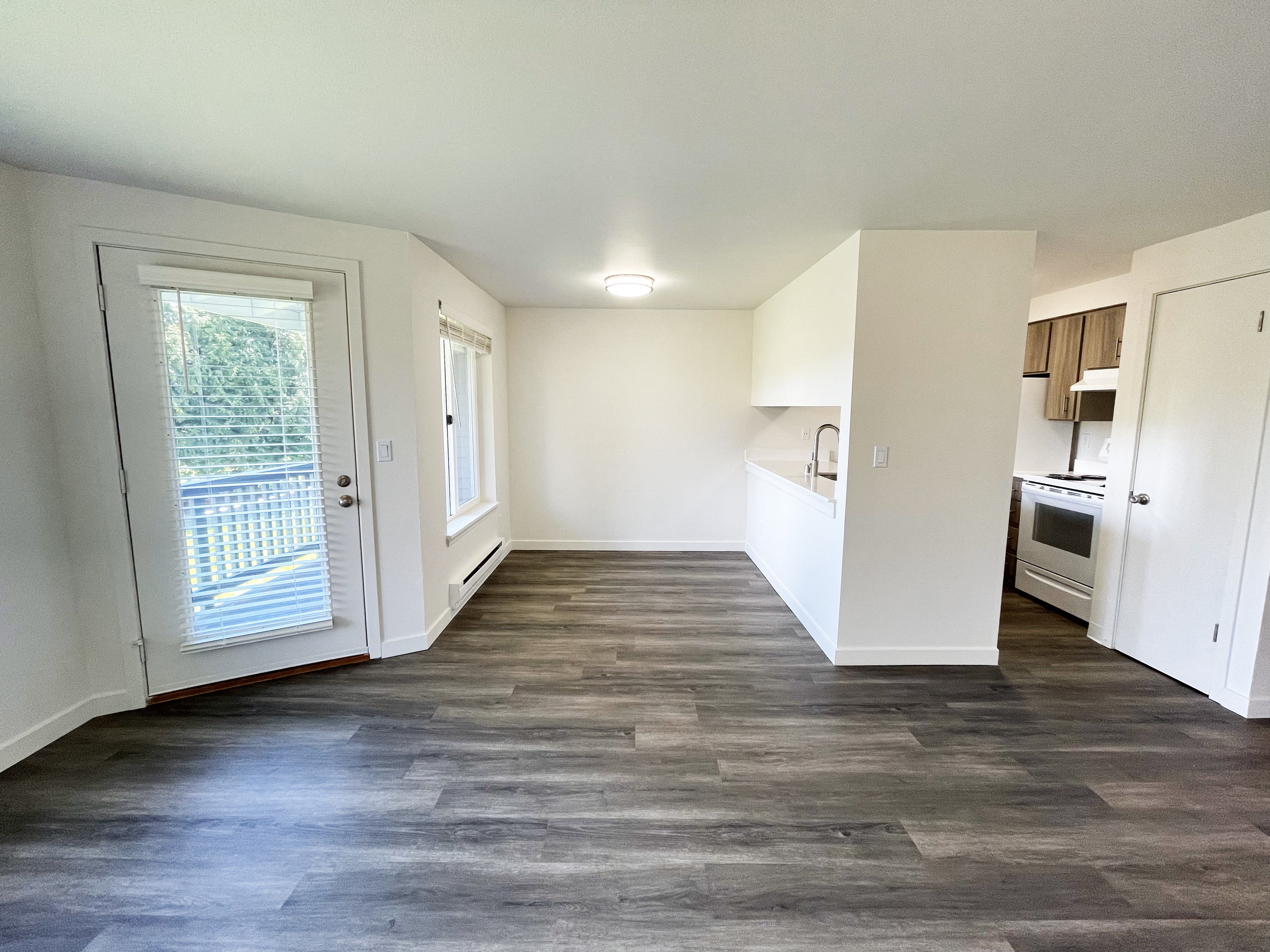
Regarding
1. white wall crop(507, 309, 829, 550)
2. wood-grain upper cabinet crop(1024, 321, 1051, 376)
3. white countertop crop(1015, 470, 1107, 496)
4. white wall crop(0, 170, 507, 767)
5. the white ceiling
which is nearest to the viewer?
the white ceiling

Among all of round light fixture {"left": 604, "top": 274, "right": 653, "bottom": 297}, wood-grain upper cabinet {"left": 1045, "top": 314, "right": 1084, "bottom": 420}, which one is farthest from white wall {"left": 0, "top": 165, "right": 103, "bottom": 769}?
wood-grain upper cabinet {"left": 1045, "top": 314, "right": 1084, "bottom": 420}

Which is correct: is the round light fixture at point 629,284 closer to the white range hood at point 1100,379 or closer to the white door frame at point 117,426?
the white door frame at point 117,426

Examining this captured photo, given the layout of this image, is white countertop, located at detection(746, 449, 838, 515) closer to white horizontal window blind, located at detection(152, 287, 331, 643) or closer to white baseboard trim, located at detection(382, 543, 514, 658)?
white baseboard trim, located at detection(382, 543, 514, 658)

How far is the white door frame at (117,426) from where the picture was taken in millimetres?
2211

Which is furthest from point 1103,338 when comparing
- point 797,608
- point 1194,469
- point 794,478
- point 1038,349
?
point 797,608

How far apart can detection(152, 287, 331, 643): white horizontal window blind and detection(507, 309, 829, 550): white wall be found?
2469 millimetres

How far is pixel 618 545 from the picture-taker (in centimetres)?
516

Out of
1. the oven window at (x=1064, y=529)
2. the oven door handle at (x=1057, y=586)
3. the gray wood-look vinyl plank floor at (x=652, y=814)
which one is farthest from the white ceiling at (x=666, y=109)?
the gray wood-look vinyl plank floor at (x=652, y=814)

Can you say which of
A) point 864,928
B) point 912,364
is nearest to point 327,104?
point 912,364

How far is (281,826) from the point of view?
67.9 inches

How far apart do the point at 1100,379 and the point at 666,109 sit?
3727mm

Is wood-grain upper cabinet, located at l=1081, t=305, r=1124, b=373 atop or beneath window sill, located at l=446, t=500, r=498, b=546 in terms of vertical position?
atop

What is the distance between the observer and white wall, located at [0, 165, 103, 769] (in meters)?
2.00

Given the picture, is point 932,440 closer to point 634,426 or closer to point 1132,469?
point 1132,469
